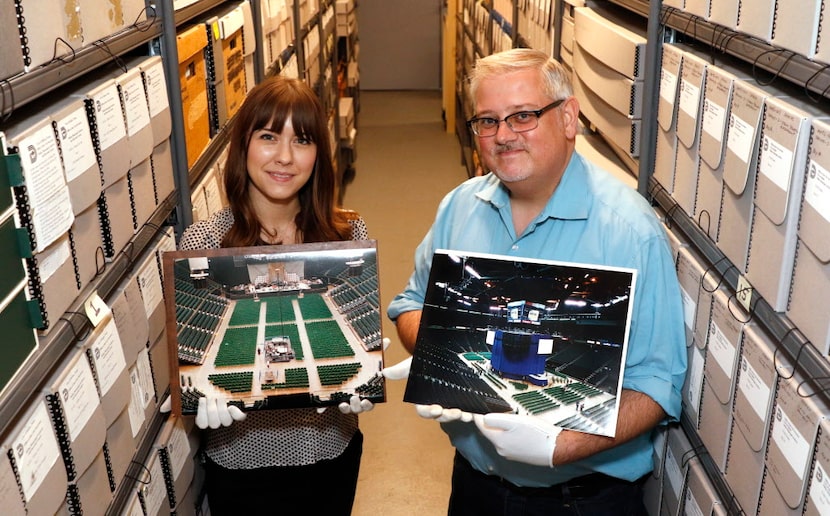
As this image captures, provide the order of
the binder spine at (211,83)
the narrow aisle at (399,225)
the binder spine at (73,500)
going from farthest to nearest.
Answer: the narrow aisle at (399,225) → the binder spine at (211,83) → the binder spine at (73,500)

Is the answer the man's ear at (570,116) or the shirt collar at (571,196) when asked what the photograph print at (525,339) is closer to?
the shirt collar at (571,196)

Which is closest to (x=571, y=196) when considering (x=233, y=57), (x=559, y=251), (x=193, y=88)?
(x=559, y=251)

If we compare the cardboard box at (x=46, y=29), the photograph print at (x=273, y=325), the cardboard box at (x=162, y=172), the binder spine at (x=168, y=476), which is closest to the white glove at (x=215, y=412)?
the photograph print at (x=273, y=325)

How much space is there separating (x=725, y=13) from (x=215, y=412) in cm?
131

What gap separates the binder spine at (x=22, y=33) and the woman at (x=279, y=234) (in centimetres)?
72

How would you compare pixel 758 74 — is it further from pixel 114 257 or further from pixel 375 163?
pixel 375 163

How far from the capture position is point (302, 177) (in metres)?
2.06

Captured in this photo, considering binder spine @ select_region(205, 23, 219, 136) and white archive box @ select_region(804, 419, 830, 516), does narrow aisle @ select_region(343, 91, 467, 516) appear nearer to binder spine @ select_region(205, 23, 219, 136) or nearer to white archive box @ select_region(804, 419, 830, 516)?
binder spine @ select_region(205, 23, 219, 136)

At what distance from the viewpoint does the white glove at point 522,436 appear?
1.58 metres

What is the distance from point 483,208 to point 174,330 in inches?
28.4

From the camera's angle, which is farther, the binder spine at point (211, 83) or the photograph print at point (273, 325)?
the binder spine at point (211, 83)

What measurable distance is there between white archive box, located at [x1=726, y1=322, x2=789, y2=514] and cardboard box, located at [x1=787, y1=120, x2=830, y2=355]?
5.0 inches

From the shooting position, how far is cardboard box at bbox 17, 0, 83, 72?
135 cm

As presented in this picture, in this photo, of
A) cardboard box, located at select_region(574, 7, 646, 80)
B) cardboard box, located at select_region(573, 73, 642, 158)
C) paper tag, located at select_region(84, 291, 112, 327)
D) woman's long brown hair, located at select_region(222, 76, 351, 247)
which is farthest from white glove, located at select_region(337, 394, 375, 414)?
cardboard box, located at select_region(574, 7, 646, 80)
